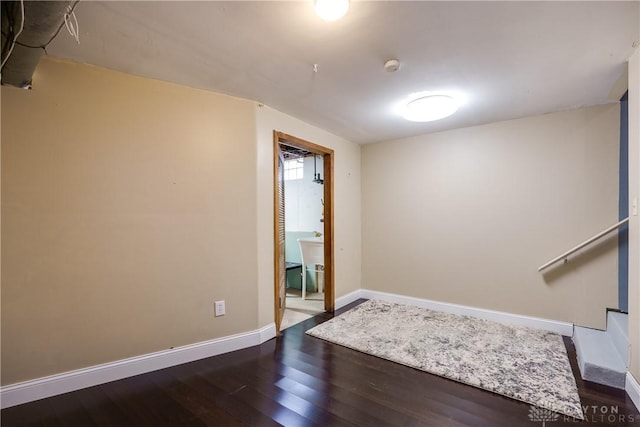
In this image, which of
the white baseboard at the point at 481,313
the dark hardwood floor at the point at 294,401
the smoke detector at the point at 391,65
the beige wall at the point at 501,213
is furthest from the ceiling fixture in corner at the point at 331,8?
the white baseboard at the point at 481,313

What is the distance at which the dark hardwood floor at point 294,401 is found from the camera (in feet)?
5.51

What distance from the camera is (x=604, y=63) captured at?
6.54ft

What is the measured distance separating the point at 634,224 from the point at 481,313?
6.03ft

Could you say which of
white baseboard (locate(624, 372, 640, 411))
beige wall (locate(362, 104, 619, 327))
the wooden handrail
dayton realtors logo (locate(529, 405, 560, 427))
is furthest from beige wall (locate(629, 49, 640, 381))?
beige wall (locate(362, 104, 619, 327))

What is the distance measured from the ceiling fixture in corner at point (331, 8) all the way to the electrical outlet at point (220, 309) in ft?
7.52

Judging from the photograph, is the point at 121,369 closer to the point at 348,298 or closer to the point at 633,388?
the point at 348,298

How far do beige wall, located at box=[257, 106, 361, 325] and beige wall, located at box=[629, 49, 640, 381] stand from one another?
2.66 meters

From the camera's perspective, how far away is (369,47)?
1.81 metres

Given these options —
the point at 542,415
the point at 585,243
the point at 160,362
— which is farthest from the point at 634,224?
the point at 160,362

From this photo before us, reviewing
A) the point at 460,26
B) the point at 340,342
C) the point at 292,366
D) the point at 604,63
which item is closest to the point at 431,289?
the point at 340,342

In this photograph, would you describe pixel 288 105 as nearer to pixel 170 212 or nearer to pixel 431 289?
pixel 170 212

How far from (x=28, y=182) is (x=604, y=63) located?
398 cm

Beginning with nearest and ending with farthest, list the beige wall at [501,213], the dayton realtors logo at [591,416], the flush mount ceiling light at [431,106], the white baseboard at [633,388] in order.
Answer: the dayton realtors logo at [591,416], the white baseboard at [633,388], the flush mount ceiling light at [431,106], the beige wall at [501,213]

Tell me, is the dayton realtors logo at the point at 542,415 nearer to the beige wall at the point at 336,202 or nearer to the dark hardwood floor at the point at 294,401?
the dark hardwood floor at the point at 294,401
